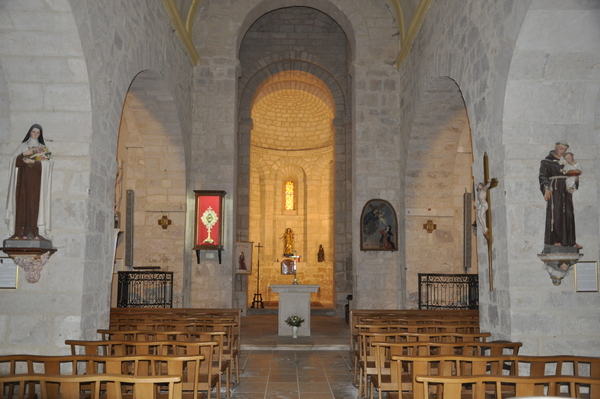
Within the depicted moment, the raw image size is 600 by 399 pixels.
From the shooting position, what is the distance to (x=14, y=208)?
17.6ft

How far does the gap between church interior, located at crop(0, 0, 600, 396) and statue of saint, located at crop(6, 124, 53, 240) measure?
0.04m

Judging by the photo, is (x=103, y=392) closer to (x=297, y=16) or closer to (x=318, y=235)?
(x=297, y=16)

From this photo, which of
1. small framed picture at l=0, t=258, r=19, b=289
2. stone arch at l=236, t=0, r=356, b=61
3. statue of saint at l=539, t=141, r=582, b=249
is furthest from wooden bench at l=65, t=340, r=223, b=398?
stone arch at l=236, t=0, r=356, b=61

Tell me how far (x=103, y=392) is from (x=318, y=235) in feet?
48.5

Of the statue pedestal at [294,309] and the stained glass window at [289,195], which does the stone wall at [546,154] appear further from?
the stained glass window at [289,195]

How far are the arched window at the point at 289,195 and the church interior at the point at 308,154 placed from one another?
0.05 metres

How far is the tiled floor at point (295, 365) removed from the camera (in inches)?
245

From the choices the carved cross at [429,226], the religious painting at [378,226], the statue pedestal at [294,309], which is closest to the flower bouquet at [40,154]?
the statue pedestal at [294,309]

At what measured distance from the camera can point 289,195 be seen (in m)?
20.2

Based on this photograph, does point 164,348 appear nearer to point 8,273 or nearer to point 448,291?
point 8,273

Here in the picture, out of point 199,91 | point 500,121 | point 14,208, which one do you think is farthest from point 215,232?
point 500,121

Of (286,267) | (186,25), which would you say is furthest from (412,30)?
(286,267)

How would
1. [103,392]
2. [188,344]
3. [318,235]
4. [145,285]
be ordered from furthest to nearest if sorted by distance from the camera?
[318,235], [145,285], [103,392], [188,344]

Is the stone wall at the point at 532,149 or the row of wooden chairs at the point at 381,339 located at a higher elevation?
Result: the stone wall at the point at 532,149
